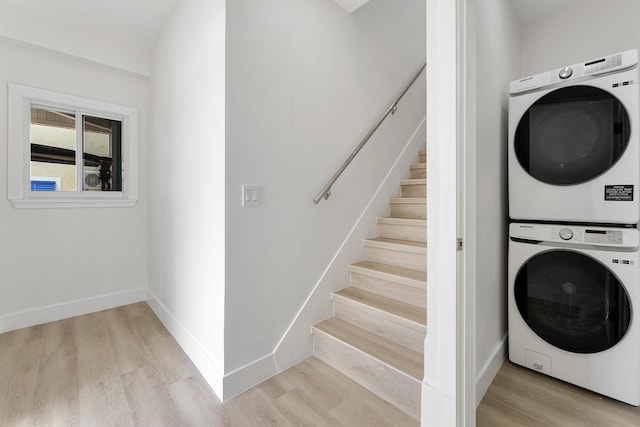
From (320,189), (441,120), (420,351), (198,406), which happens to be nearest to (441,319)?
(420,351)

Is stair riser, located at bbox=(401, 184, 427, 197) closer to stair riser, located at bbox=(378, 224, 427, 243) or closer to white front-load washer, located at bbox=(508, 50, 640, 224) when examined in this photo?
stair riser, located at bbox=(378, 224, 427, 243)

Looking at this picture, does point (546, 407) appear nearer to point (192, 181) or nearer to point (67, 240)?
point (192, 181)

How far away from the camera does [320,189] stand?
1932 mm

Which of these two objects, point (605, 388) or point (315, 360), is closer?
point (605, 388)

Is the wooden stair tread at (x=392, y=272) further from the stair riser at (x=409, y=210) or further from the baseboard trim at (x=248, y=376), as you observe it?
the baseboard trim at (x=248, y=376)

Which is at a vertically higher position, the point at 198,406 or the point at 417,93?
the point at 417,93

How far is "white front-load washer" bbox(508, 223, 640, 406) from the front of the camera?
4.55 ft

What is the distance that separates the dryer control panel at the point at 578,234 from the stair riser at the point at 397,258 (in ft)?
1.91

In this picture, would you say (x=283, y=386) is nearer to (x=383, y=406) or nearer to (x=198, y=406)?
(x=198, y=406)

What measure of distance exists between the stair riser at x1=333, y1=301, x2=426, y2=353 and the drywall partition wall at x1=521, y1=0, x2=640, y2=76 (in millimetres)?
2468

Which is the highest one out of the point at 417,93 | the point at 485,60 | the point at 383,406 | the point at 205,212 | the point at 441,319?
the point at 417,93

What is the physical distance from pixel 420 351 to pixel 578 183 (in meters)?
1.28

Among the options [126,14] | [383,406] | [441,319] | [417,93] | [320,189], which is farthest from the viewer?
[417,93]

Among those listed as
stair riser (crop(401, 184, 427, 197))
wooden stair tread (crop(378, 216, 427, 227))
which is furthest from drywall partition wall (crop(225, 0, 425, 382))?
stair riser (crop(401, 184, 427, 197))
